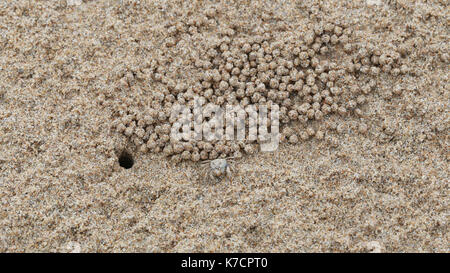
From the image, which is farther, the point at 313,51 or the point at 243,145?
the point at 313,51

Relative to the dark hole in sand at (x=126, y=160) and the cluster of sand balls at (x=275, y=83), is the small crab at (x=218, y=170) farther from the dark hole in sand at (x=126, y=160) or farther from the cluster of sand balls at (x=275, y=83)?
the dark hole in sand at (x=126, y=160)

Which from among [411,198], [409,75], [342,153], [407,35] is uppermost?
[407,35]

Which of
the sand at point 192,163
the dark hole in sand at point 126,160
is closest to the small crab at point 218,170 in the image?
the sand at point 192,163

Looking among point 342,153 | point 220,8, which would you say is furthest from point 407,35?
point 220,8

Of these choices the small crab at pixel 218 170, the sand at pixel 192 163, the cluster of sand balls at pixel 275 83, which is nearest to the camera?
the sand at pixel 192 163

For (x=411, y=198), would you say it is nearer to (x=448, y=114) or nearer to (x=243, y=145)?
(x=448, y=114)

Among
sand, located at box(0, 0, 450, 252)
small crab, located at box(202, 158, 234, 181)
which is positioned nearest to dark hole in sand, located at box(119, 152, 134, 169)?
sand, located at box(0, 0, 450, 252)
